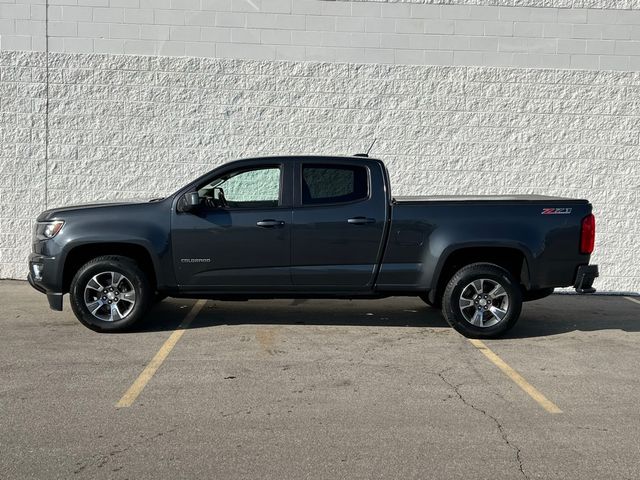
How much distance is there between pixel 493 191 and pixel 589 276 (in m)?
3.94

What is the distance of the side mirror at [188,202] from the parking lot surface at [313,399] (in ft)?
4.59

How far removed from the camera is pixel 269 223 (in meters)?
7.65

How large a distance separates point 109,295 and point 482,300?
412 centimetres

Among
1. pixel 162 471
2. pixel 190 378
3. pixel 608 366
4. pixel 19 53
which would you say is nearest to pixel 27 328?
pixel 190 378

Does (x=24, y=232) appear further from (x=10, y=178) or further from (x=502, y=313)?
(x=502, y=313)

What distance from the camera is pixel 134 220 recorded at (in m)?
7.63

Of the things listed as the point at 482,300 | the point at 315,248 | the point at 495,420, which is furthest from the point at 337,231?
the point at 495,420

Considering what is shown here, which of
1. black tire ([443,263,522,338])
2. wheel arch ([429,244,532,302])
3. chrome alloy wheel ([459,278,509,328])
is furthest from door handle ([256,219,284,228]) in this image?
chrome alloy wheel ([459,278,509,328])

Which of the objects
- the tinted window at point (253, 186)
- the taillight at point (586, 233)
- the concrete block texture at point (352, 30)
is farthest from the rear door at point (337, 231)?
the concrete block texture at point (352, 30)

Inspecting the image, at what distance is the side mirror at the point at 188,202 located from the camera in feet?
24.6

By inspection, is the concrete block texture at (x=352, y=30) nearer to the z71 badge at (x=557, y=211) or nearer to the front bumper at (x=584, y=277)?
the z71 badge at (x=557, y=211)

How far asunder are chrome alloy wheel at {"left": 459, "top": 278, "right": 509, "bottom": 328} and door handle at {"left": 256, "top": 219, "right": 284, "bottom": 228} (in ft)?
7.07

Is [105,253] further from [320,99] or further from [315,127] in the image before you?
[320,99]

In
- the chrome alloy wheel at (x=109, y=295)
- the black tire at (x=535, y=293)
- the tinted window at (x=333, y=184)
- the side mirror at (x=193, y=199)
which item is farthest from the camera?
the black tire at (x=535, y=293)
